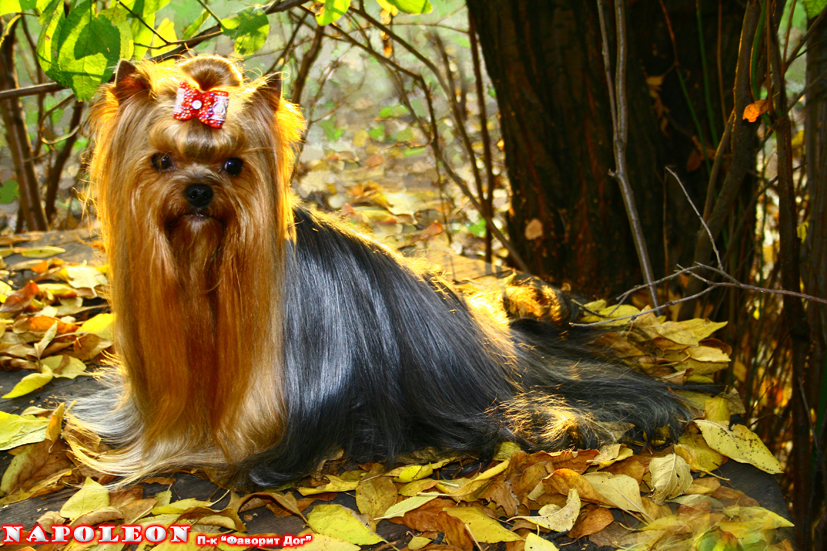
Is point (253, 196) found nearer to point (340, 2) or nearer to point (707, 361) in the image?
point (340, 2)

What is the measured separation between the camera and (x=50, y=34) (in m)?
2.00

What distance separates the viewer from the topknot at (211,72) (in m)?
1.94

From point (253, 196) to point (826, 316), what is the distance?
6.63 ft

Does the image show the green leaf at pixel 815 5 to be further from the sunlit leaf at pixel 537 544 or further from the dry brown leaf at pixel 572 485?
the sunlit leaf at pixel 537 544

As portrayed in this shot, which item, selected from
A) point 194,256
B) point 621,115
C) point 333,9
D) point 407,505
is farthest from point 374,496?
point 621,115

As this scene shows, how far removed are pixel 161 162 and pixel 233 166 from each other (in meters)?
0.19

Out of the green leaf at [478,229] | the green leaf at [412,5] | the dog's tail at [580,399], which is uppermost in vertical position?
the green leaf at [412,5]

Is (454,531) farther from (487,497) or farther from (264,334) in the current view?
(264,334)

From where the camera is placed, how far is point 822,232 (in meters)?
2.45

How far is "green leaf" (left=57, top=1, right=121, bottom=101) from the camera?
6.36 feet

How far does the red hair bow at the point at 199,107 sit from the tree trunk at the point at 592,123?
187 cm

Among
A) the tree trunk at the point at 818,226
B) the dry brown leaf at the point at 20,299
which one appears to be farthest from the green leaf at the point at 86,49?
the tree trunk at the point at 818,226

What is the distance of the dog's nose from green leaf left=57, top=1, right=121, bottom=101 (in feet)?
1.67

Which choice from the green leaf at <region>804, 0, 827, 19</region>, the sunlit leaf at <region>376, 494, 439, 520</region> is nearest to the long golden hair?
the sunlit leaf at <region>376, 494, 439, 520</region>
